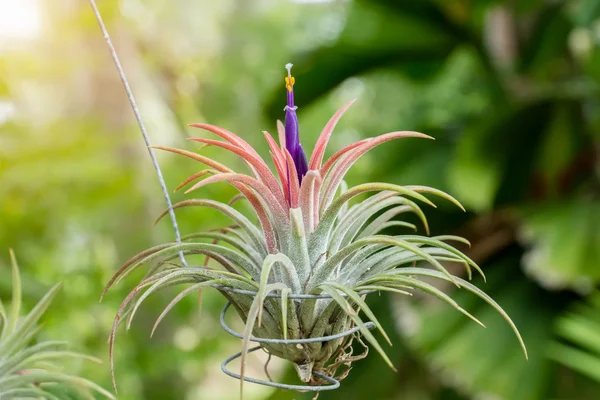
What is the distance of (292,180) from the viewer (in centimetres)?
39

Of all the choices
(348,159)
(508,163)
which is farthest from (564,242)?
(348,159)

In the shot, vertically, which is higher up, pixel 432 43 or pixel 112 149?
pixel 432 43

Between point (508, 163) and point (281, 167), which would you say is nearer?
point (281, 167)

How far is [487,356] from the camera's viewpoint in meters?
1.56

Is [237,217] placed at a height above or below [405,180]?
above

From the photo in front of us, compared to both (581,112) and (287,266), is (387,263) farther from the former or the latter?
(581,112)

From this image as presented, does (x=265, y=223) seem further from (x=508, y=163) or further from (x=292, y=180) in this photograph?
(x=508, y=163)

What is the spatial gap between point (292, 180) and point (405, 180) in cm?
148

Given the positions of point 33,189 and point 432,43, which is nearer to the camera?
point 33,189

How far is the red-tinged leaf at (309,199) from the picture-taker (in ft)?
1.22

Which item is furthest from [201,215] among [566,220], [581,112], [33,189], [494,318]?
[581,112]

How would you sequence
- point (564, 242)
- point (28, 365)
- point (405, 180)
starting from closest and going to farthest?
point (28, 365) < point (564, 242) < point (405, 180)

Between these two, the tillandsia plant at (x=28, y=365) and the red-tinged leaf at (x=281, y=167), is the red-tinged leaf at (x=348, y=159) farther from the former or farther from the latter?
the tillandsia plant at (x=28, y=365)

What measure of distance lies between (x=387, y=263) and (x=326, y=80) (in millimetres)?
1640
